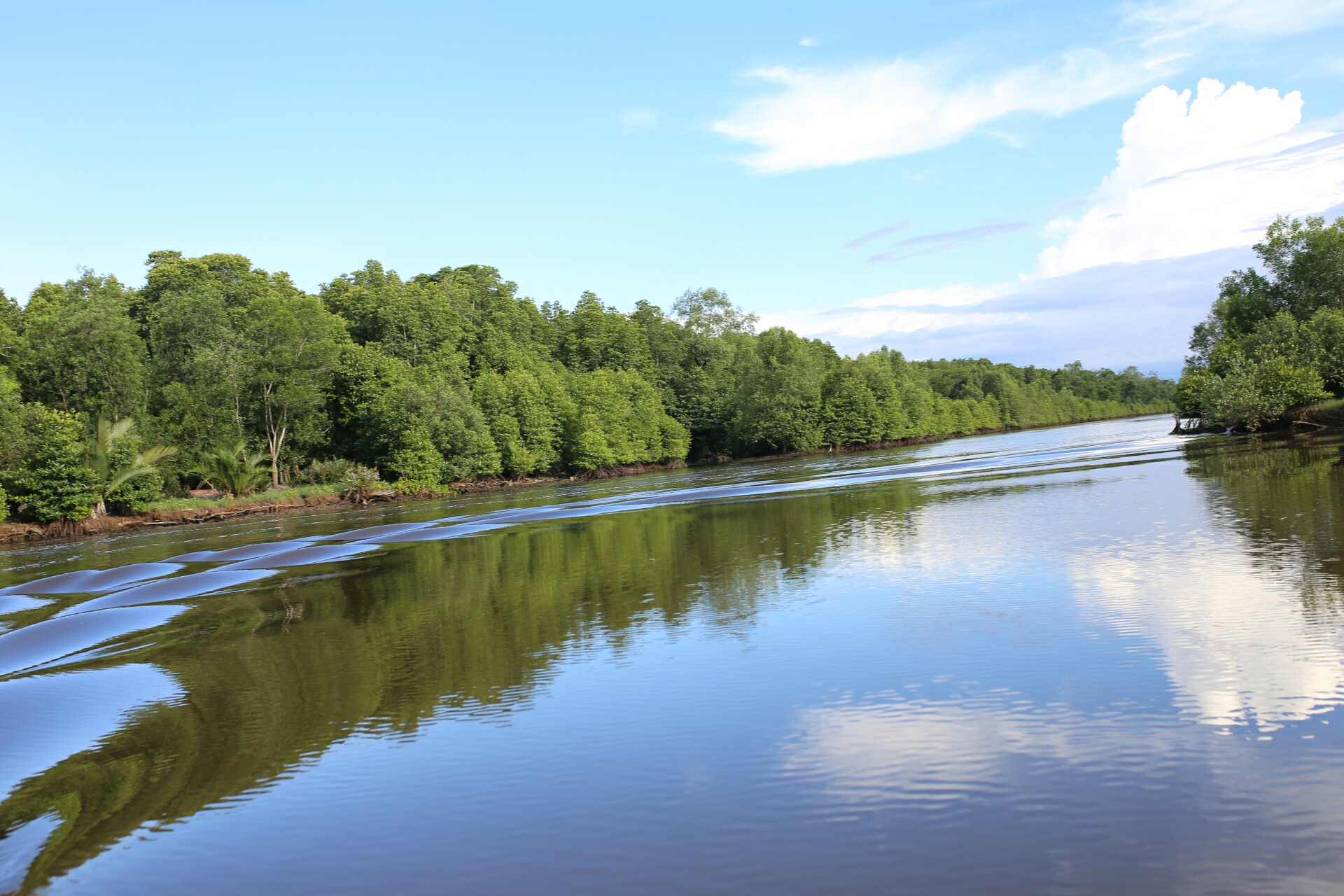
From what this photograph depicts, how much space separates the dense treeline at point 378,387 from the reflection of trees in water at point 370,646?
1263 inches

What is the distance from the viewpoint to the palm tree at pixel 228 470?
167ft

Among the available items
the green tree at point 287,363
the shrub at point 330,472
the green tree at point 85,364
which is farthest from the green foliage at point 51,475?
the shrub at point 330,472

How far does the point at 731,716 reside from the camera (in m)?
7.54

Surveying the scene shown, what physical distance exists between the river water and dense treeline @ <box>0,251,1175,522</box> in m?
36.6

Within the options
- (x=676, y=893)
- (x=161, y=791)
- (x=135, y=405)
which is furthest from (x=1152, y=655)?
(x=135, y=405)

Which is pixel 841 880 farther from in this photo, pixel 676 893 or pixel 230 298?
pixel 230 298

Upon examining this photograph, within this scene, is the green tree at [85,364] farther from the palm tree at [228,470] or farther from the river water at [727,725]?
the river water at [727,725]

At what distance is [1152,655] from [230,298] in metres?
83.8

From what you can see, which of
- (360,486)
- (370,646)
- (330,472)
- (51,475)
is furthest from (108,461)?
(370,646)

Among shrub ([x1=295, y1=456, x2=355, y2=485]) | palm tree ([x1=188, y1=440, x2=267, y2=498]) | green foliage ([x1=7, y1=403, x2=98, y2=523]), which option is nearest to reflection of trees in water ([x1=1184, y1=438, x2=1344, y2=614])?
green foliage ([x1=7, y1=403, x2=98, y2=523])

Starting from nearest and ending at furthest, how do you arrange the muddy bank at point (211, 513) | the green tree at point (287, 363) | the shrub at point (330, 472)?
1. the muddy bank at point (211, 513)
2. the shrub at point (330, 472)
3. the green tree at point (287, 363)

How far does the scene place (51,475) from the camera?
129ft

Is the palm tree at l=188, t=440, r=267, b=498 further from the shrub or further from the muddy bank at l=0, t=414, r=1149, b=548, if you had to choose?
the shrub

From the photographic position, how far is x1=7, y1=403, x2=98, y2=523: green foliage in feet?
128
